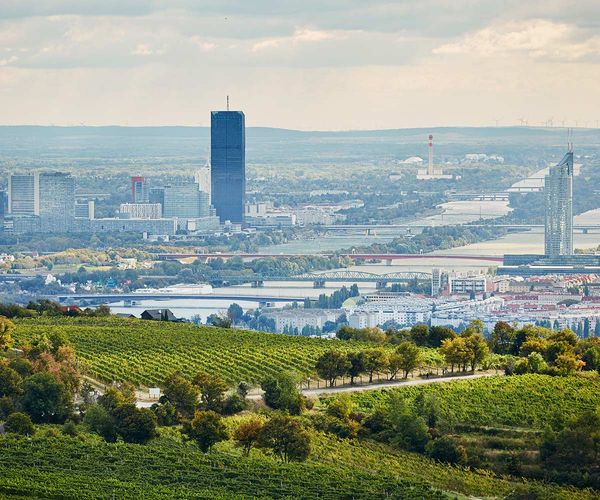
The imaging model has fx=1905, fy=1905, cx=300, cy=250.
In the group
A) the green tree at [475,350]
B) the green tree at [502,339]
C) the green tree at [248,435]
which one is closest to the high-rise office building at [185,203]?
the green tree at [502,339]

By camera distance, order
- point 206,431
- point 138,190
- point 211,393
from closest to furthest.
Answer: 1. point 206,431
2. point 211,393
3. point 138,190

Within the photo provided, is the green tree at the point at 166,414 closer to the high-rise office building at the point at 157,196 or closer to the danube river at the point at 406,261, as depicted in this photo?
the danube river at the point at 406,261

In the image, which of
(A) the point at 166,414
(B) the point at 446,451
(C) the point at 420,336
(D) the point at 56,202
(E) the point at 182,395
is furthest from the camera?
(D) the point at 56,202

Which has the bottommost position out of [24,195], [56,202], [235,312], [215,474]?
[235,312]

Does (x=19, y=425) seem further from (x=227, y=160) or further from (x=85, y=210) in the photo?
(x=227, y=160)

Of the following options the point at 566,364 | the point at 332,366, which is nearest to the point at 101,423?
the point at 332,366

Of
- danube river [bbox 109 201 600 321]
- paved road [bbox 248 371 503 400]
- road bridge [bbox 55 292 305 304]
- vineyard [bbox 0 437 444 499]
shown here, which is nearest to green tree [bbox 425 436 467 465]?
vineyard [bbox 0 437 444 499]
